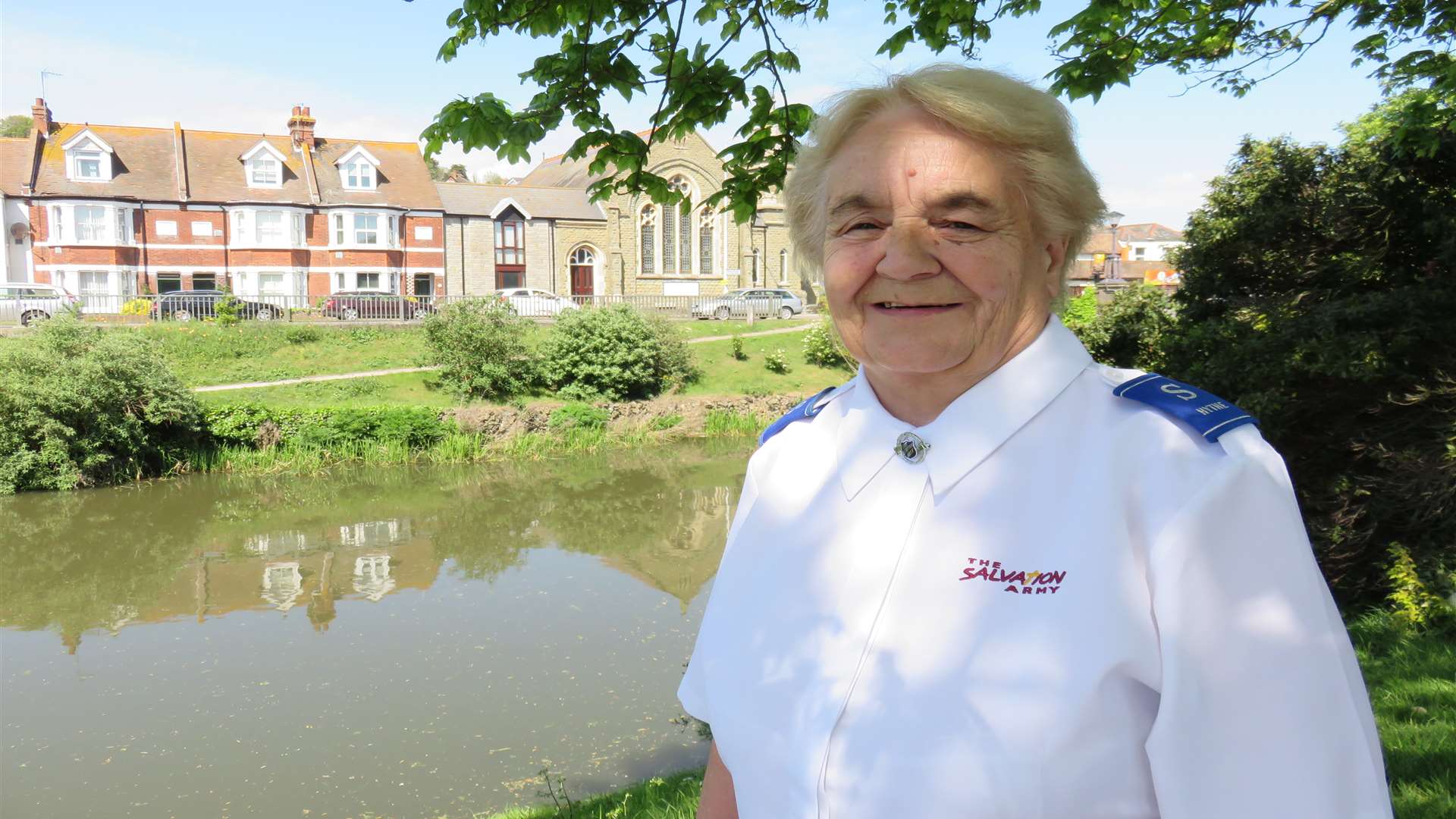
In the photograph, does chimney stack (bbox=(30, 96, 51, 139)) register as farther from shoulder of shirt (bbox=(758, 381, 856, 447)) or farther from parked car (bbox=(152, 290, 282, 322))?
shoulder of shirt (bbox=(758, 381, 856, 447))

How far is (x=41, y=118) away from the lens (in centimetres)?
3972

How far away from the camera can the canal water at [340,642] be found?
7645 millimetres

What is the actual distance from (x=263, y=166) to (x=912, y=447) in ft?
149

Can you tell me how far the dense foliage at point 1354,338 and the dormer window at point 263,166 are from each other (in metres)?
40.0

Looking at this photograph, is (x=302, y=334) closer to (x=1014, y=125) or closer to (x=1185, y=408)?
(x=1014, y=125)

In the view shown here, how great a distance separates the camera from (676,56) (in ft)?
17.7

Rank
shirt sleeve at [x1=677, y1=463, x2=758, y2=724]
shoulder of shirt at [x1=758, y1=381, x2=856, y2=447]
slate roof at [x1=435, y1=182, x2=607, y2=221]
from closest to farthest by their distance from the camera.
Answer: shirt sleeve at [x1=677, y1=463, x2=758, y2=724], shoulder of shirt at [x1=758, y1=381, x2=856, y2=447], slate roof at [x1=435, y1=182, x2=607, y2=221]

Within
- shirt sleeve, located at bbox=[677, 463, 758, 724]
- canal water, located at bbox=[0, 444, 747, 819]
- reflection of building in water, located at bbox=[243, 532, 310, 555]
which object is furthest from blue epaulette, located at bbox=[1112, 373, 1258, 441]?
reflection of building in water, located at bbox=[243, 532, 310, 555]

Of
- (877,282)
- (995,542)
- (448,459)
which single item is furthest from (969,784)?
(448,459)

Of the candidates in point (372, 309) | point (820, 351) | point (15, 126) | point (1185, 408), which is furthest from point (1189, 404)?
point (15, 126)

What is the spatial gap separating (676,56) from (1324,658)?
4.81 meters

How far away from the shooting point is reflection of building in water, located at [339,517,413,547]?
15188 millimetres

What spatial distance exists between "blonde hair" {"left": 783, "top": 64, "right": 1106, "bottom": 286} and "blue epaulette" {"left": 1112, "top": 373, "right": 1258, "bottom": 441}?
349mm

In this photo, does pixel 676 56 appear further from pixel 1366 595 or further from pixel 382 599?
pixel 382 599
